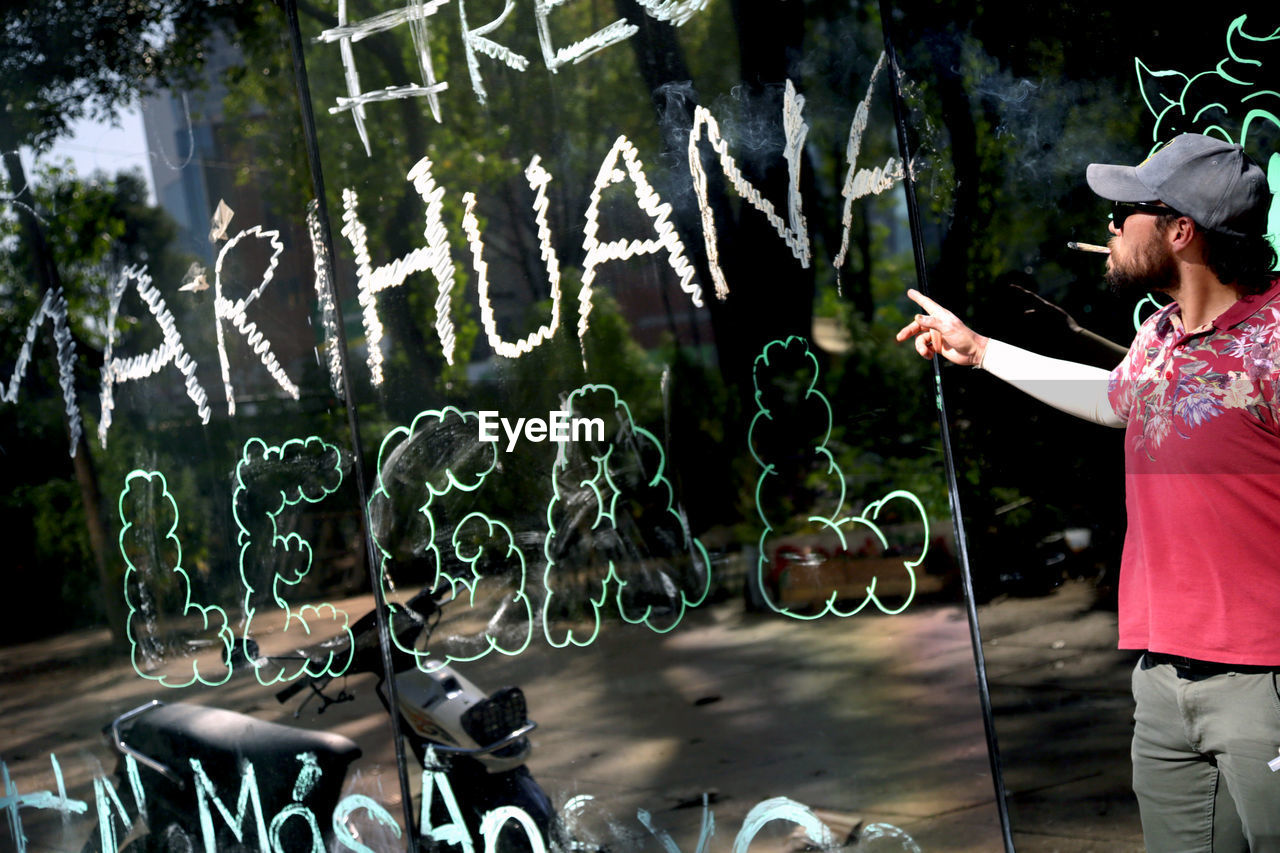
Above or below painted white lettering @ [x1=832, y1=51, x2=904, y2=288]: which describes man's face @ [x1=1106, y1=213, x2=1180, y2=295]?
below

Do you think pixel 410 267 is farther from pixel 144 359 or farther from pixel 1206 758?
pixel 1206 758

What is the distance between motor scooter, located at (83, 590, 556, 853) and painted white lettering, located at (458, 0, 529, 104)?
156 cm

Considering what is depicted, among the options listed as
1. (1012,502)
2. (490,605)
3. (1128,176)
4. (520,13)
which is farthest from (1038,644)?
(520,13)

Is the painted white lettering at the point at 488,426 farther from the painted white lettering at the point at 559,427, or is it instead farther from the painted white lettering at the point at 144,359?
the painted white lettering at the point at 144,359

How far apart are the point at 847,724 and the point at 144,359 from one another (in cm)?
250

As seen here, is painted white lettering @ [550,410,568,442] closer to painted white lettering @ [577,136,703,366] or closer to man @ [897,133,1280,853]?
painted white lettering @ [577,136,703,366]

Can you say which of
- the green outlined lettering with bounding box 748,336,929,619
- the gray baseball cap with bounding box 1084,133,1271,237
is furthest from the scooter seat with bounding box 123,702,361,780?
the gray baseball cap with bounding box 1084,133,1271,237

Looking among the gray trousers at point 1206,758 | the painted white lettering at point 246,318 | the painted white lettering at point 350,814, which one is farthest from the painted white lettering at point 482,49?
the gray trousers at point 1206,758

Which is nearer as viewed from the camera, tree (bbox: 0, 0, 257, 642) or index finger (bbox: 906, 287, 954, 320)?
index finger (bbox: 906, 287, 954, 320)

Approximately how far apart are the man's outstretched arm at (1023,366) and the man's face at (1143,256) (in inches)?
9.9

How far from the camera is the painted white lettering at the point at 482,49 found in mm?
3154

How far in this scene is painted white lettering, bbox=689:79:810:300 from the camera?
9.91 ft

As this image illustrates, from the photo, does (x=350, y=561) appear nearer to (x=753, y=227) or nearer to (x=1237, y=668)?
(x=753, y=227)

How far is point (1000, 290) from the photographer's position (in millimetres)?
2961
